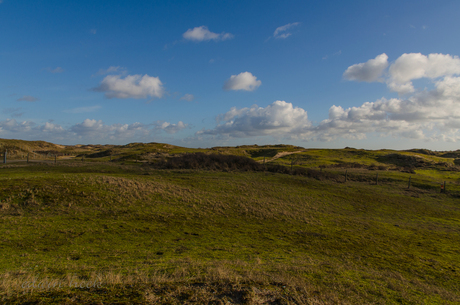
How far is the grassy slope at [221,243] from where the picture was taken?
18.4ft

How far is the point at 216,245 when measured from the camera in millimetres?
11750

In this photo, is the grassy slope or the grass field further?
the grassy slope

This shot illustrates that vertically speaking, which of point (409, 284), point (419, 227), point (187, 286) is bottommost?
point (419, 227)

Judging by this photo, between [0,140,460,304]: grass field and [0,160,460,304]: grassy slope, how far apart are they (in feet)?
0.20

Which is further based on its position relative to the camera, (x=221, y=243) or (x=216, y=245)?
(x=221, y=243)

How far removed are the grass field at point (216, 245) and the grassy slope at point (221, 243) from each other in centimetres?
6

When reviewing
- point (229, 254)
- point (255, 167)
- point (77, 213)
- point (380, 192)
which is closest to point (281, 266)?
point (229, 254)

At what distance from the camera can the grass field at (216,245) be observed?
516cm

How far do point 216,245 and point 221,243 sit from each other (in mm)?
460

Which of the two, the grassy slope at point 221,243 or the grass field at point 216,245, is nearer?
the grass field at point 216,245

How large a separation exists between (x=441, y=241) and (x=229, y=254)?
14.4 metres

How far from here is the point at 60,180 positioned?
61.5ft

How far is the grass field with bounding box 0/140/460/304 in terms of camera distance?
5160 millimetres

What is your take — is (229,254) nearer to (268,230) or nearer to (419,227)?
(268,230)
